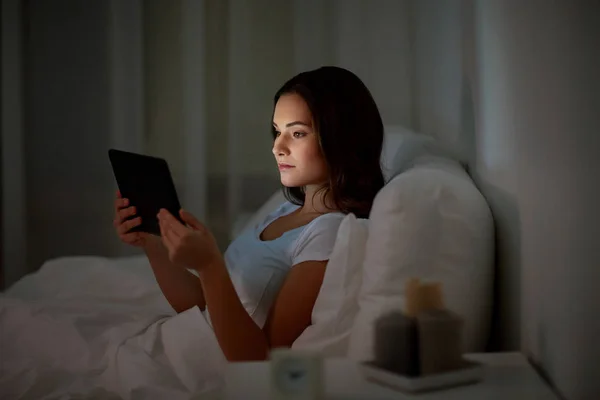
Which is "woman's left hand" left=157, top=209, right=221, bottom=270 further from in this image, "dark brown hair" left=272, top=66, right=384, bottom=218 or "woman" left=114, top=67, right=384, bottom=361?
"dark brown hair" left=272, top=66, right=384, bottom=218

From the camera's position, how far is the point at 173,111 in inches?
32.7

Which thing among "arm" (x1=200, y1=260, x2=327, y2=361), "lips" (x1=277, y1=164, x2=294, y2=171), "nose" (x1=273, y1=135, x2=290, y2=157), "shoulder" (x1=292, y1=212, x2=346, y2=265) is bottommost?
"arm" (x1=200, y1=260, x2=327, y2=361)

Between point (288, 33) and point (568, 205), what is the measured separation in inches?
15.9

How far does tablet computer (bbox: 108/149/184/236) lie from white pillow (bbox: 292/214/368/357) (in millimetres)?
183

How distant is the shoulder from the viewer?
697 millimetres

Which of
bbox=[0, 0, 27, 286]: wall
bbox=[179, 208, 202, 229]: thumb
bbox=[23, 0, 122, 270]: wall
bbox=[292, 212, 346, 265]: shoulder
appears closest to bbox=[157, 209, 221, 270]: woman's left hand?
bbox=[179, 208, 202, 229]: thumb

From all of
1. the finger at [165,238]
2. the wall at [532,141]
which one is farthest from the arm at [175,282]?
the wall at [532,141]

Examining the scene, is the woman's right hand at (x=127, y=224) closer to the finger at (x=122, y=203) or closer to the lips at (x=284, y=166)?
the finger at (x=122, y=203)

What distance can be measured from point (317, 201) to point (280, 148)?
9 cm

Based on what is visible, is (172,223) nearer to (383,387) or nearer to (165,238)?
(165,238)

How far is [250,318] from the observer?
676 millimetres

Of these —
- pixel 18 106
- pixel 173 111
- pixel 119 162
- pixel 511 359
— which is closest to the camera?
pixel 511 359

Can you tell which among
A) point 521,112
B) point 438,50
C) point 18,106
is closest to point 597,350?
point 521,112

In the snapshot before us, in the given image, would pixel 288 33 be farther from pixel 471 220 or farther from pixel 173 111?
pixel 471 220
